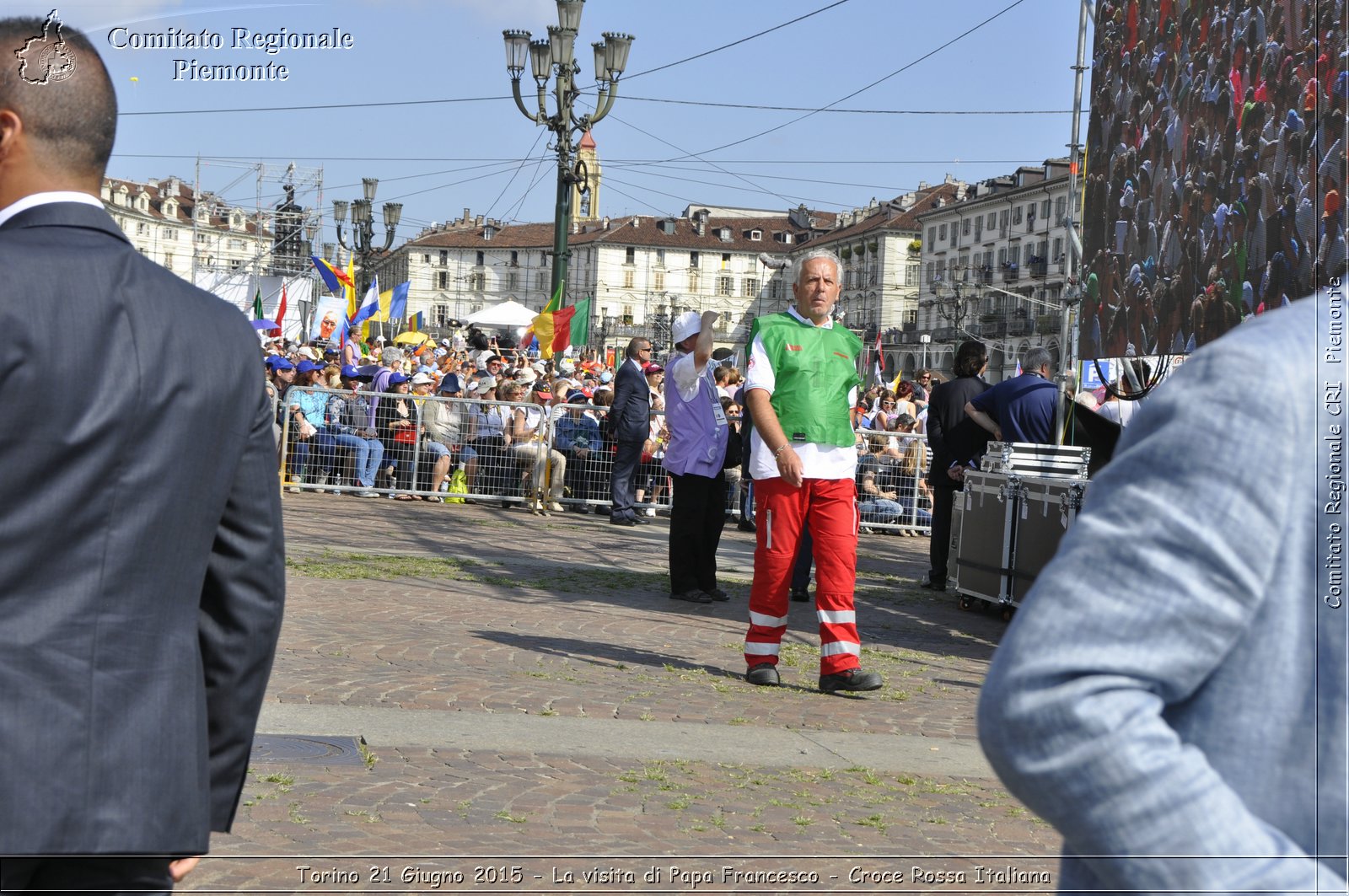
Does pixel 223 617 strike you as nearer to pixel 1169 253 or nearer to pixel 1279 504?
pixel 1279 504

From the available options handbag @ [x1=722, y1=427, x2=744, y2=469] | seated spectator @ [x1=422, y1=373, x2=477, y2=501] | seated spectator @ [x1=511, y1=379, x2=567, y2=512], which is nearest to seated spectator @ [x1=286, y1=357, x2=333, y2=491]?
seated spectator @ [x1=422, y1=373, x2=477, y2=501]

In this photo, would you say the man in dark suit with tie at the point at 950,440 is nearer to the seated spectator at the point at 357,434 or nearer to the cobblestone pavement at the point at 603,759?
the cobblestone pavement at the point at 603,759

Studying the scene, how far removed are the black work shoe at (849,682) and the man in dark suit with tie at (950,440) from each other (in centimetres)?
503

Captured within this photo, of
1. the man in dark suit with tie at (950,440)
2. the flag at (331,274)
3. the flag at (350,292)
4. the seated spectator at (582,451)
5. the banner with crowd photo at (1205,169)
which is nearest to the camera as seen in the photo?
the banner with crowd photo at (1205,169)

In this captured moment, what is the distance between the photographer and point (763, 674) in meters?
7.66

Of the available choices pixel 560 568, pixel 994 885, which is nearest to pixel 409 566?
pixel 560 568

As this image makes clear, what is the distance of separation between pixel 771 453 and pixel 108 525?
578cm

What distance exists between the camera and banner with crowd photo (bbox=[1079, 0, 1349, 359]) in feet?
25.9

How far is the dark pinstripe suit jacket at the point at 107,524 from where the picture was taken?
1807 millimetres

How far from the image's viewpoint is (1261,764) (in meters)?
1.27

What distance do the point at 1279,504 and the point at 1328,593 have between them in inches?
3.9

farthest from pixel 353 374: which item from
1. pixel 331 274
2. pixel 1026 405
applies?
pixel 331 274

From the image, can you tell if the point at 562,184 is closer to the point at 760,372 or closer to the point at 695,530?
the point at 695,530

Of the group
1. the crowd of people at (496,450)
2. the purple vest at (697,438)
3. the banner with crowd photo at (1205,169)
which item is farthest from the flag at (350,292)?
the banner with crowd photo at (1205,169)
